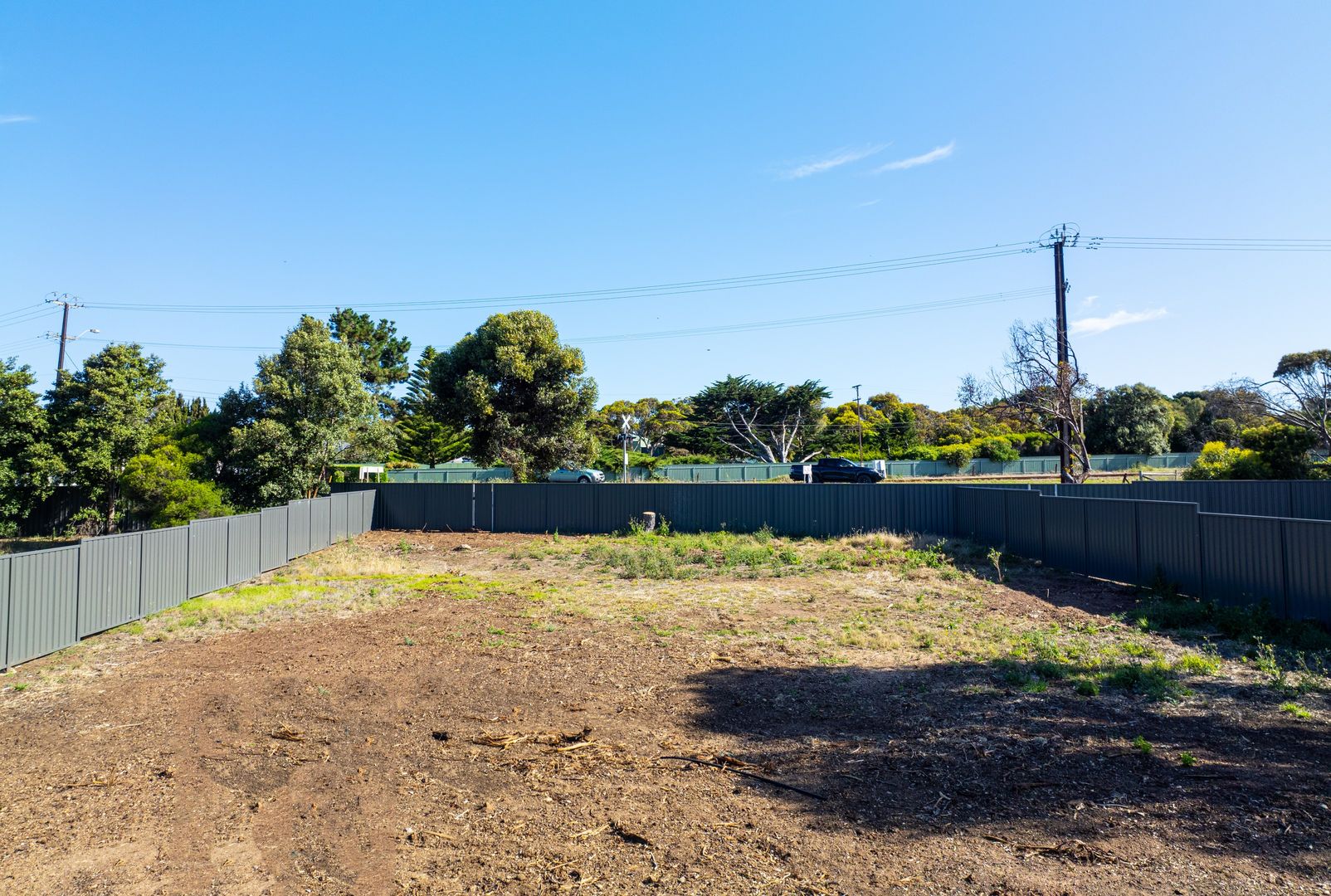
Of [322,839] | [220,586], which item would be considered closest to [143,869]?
Result: [322,839]

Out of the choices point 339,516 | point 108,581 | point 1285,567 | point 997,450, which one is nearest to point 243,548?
point 108,581

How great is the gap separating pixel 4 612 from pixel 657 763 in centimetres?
908

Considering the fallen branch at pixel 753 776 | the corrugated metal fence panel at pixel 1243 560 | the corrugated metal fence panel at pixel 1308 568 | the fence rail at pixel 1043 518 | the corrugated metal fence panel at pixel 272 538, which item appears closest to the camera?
the fallen branch at pixel 753 776

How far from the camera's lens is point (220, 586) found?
1529 centimetres

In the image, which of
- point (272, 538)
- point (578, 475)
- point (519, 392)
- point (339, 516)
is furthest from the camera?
point (578, 475)

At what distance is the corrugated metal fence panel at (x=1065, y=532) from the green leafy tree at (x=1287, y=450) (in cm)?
1922

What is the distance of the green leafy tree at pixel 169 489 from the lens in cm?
2280

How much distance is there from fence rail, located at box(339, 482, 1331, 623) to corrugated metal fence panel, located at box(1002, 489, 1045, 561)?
4 centimetres

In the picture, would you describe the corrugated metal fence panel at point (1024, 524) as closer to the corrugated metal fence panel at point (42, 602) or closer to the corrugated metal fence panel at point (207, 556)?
the corrugated metal fence panel at point (207, 556)

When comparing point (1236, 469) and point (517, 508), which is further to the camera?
point (1236, 469)

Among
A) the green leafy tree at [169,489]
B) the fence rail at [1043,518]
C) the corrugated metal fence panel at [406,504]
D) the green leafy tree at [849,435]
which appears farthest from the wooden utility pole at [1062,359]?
the green leafy tree at [849,435]

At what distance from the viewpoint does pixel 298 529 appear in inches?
772

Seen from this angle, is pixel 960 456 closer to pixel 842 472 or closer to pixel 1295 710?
pixel 842 472

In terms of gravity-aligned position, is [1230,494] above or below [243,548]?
above
